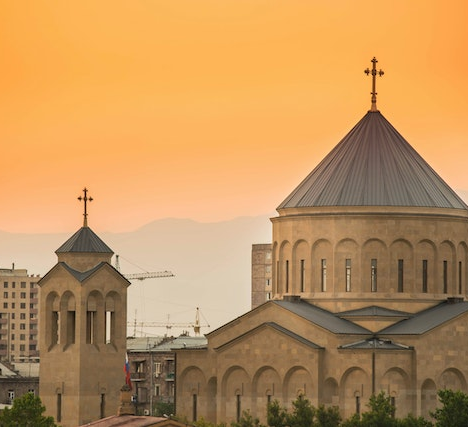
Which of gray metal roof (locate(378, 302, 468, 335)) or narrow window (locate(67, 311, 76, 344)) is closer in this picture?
gray metal roof (locate(378, 302, 468, 335))

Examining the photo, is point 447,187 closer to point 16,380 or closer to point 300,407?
point 300,407

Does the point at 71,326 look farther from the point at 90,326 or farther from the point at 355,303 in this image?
the point at 355,303

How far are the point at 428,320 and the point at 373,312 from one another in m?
3.38

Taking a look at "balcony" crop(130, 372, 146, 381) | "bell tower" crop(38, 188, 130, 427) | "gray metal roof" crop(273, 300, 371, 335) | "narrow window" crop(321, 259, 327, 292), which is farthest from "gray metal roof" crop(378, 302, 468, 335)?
"balcony" crop(130, 372, 146, 381)

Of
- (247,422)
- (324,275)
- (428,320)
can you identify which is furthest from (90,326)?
(428,320)

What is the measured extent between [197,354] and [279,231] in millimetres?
8354

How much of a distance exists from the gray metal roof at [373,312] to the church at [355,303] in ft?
0.31

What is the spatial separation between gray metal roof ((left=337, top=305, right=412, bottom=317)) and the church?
0.10m

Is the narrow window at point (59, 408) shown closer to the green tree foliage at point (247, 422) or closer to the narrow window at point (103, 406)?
the narrow window at point (103, 406)

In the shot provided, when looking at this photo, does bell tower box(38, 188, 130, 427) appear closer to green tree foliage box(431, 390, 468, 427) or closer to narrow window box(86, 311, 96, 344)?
narrow window box(86, 311, 96, 344)

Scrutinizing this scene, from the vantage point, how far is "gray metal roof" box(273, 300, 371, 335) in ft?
375

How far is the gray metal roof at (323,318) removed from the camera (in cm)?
11444

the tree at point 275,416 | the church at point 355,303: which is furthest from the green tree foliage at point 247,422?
the church at point 355,303

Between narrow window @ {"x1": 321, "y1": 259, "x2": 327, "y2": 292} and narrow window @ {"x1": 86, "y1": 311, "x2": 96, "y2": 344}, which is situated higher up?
narrow window @ {"x1": 321, "y1": 259, "x2": 327, "y2": 292}
